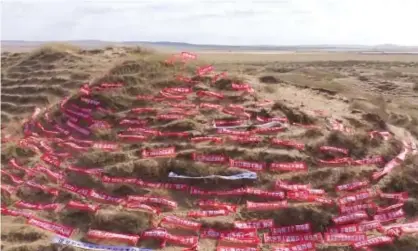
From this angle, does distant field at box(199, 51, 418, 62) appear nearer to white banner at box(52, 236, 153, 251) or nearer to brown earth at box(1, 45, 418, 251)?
brown earth at box(1, 45, 418, 251)

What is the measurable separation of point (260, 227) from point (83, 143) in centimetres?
493

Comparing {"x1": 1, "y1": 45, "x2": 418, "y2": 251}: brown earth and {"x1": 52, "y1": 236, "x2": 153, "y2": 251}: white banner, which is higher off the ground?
{"x1": 1, "y1": 45, "x2": 418, "y2": 251}: brown earth

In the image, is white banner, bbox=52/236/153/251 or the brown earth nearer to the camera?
white banner, bbox=52/236/153/251

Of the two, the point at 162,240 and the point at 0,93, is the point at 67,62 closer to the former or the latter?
the point at 0,93

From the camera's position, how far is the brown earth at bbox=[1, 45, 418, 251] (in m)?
8.96

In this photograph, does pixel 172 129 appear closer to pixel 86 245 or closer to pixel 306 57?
pixel 86 245

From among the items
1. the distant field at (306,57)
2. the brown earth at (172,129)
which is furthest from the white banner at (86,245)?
the distant field at (306,57)

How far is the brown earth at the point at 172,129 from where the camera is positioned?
29.4 feet

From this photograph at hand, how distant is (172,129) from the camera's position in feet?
37.6

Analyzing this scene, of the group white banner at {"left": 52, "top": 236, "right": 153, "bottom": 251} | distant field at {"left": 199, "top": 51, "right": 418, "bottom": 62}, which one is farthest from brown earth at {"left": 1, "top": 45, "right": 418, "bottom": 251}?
distant field at {"left": 199, "top": 51, "right": 418, "bottom": 62}

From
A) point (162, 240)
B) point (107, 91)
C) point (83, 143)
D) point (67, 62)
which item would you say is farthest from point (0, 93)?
point (162, 240)

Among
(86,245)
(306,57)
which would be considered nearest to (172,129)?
(86,245)

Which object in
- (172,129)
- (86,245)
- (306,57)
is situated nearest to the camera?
(86,245)

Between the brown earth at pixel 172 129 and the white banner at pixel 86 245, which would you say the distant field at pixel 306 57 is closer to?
the brown earth at pixel 172 129
